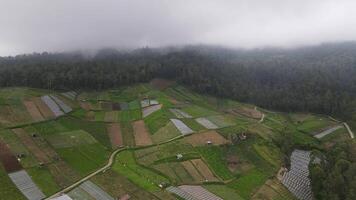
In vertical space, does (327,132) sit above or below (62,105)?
below

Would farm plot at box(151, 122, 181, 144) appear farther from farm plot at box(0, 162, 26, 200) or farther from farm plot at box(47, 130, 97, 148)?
farm plot at box(0, 162, 26, 200)

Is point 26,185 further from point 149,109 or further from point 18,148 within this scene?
point 149,109

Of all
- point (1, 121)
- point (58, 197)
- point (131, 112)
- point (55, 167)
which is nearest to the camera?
point (58, 197)

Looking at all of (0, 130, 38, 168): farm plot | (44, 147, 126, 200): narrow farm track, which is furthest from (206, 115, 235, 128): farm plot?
(0, 130, 38, 168): farm plot

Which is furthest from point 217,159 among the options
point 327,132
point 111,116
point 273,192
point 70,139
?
point 327,132

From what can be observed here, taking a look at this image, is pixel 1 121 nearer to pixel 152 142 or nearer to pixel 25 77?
pixel 152 142

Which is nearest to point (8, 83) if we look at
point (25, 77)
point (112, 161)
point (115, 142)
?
point (25, 77)
